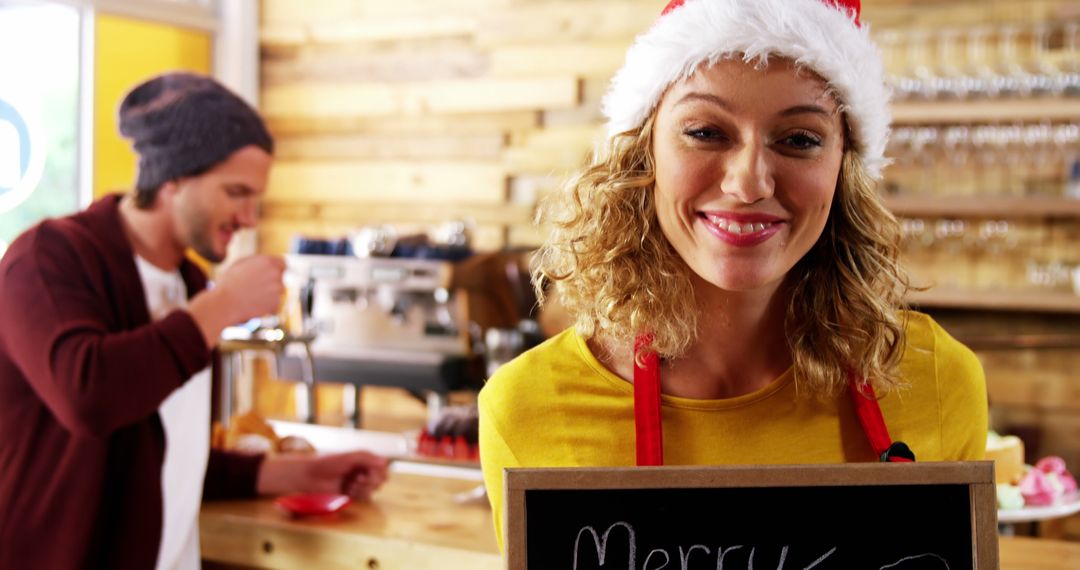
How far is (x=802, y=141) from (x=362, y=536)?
49.9 inches

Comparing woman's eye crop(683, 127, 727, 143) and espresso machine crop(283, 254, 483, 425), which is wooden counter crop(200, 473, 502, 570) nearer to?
woman's eye crop(683, 127, 727, 143)

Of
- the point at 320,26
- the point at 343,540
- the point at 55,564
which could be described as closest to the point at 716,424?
the point at 343,540

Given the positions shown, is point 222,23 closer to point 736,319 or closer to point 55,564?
point 55,564

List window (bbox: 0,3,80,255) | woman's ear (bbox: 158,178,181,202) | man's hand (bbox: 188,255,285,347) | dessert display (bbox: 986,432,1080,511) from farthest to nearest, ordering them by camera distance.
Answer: window (bbox: 0,3,80,255) < dessert display (bbox: 986,432,1080,511) < woman's ear (bbox: 158,178,181,202) < man's hand (bbox: 188,255,285,347)

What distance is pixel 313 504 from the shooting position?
228 cm

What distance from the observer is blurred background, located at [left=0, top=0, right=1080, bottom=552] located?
4.39 m

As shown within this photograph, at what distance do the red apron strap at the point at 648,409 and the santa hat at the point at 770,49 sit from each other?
0.90 ft

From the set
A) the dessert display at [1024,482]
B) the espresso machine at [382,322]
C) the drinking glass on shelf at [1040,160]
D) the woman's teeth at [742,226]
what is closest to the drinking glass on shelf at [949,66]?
the drinking glass on shelf at [1040,160]

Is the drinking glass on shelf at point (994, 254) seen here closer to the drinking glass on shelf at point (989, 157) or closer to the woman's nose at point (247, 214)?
the drinking glass on shelf at point (989, 157)

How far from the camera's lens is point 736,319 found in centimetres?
134

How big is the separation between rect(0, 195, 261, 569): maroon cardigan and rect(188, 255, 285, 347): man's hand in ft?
0.11

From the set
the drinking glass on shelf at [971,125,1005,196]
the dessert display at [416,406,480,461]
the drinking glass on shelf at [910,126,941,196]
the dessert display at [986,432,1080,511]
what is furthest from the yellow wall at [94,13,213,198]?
the dessert display at [986,432,1080,511]

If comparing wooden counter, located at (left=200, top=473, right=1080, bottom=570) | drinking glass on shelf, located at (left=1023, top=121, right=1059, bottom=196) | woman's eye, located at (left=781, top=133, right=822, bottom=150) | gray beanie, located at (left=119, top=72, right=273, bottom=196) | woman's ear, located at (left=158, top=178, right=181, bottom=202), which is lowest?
wooden counter, located at (left=200, top=473, right=1080, bottom=570)

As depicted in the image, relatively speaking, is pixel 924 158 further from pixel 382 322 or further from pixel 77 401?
pixel 77 401
